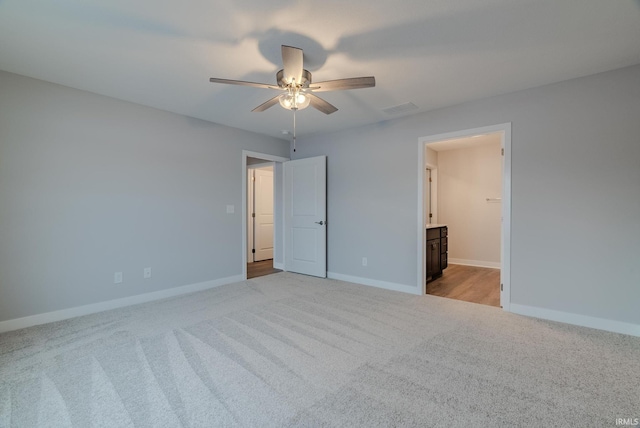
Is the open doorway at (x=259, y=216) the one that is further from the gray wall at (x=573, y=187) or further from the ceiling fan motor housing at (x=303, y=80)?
the ceiling fan motor housing at (x=303, y=80)

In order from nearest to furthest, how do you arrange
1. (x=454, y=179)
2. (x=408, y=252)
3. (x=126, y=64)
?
(x=126, y=64)
(x=408, y=252)
(x=454, y=179)

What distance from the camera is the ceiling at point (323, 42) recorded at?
1834mm

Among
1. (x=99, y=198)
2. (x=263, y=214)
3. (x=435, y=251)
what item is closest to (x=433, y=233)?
(x=435, y=251)

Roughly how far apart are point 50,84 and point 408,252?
4.54m

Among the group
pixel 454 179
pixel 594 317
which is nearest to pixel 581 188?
pixel 594 317

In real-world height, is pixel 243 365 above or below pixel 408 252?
below

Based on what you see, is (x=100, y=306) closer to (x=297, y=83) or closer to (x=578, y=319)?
(x=297, y=83)

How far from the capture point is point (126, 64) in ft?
8.24

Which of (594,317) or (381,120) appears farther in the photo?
(381,120)

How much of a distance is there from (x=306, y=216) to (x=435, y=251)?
224 centimetres

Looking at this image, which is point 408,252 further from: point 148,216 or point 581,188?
point 148,216

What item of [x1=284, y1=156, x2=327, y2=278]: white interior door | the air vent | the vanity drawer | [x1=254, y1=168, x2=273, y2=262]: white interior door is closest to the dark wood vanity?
the vanity drawer

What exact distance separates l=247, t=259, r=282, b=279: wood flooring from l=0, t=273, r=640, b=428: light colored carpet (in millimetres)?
1931

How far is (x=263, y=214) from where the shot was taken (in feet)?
22.3
